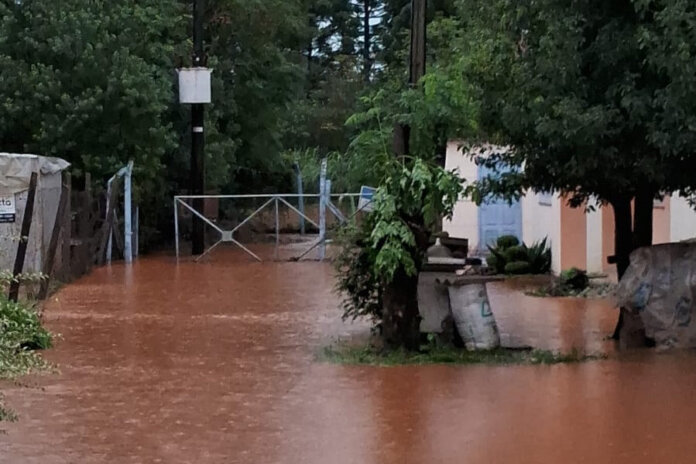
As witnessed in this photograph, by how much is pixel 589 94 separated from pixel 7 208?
942 cm

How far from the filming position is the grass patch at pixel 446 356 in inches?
430

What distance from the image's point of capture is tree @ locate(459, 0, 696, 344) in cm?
960

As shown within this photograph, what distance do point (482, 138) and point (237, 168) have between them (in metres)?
18.5

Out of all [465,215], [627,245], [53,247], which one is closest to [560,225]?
[465,215]

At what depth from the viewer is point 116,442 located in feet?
26.0

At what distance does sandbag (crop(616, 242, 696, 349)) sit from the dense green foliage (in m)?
9.22

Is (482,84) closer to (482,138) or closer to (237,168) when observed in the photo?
(482,138)

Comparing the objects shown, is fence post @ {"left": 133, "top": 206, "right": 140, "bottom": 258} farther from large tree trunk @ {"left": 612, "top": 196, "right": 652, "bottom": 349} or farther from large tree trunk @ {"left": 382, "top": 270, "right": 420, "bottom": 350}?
large tree trunk @ {"left": 382, "top": 270, "right": 420, "bottom": 350}

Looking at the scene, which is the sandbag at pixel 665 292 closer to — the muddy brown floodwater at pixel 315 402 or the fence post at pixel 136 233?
the muddy brown floodwater at pixel 315 402

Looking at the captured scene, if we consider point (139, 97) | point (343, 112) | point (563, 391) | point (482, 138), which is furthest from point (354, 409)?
point (343, 112)

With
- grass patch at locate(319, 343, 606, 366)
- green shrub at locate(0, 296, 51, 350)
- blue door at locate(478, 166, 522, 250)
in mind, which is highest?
blue door at locate(478, 166, 522, 250)

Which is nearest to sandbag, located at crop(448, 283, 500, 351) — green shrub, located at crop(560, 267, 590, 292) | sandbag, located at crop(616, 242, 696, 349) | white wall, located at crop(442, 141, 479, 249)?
sandbag, located at crop(616, 242, 696, 349)

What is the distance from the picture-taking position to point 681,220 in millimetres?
16234

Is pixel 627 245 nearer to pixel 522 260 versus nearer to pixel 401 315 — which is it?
pixel 401 315
